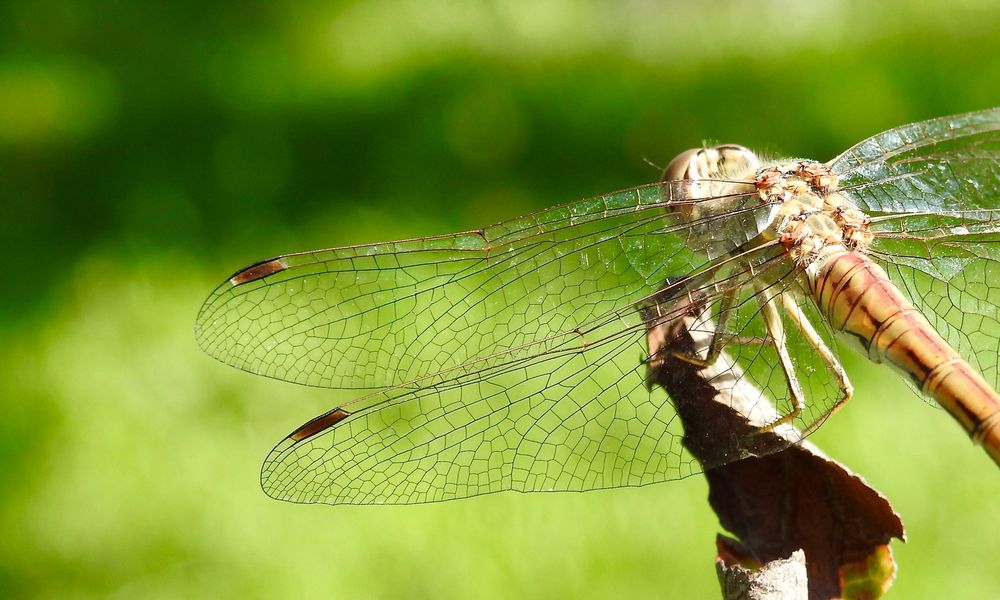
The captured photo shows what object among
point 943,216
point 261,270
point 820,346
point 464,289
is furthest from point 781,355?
point 261,270

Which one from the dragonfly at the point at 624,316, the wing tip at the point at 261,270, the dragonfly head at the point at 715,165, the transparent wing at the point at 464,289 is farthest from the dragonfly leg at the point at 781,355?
the wing tip at the point at 261,270

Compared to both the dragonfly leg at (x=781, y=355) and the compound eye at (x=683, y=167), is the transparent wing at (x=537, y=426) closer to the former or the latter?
the dragonfly leg at (x=781, y=355)

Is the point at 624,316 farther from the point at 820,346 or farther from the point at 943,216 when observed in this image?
the point at 943,216

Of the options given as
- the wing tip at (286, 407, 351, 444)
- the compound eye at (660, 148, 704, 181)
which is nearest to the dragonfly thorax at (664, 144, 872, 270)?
the compound eye at (660, 148, 704, 181)

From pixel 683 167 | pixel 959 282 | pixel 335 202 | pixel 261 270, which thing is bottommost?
pixel 959 282

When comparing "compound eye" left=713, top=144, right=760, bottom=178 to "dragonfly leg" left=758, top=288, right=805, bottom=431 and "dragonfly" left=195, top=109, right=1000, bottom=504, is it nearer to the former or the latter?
"dragonfly" left=195, top=109, right=1000, bottom=504

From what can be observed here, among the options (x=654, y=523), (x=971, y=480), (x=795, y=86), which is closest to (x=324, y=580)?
(x=654, y=523)

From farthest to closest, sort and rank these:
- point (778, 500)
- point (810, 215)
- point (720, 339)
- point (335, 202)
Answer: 1. point (335, 202)
2. point (810, 215)
3. point (720, 339)
4. point (778, 500)
